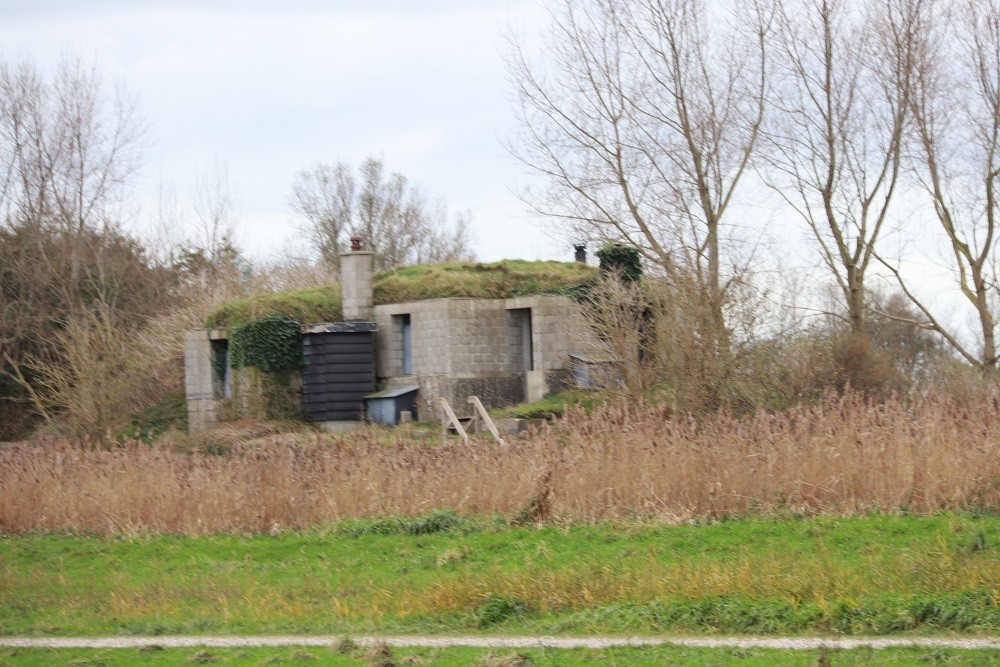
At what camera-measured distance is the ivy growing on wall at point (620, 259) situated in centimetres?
3086

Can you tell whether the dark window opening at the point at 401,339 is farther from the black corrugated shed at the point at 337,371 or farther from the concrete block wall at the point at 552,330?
the concrete block wall at the point at 552,330

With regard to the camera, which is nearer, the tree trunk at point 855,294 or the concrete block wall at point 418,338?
the tree trunk at point 855,294

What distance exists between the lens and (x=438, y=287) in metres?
31.3

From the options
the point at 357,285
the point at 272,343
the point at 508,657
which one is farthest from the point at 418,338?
the point at 508,657

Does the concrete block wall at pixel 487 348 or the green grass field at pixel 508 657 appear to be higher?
the concrete block wall at pixel 487 348

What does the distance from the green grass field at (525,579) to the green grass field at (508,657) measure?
3.14 ft

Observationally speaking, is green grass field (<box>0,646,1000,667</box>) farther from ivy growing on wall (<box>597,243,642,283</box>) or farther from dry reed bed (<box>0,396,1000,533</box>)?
ivy growing on wall (<box>597,243,642,283</box>)

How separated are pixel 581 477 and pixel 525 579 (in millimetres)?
4359

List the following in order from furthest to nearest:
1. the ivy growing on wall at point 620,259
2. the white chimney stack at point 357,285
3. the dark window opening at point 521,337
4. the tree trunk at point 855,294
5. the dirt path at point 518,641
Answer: the white chimney stack at point 357,285
the dark window opening at point 521,337
the ivy growing on wall at point 620,259
the tree trunk at point 855,294
the dirt path at point 518,641

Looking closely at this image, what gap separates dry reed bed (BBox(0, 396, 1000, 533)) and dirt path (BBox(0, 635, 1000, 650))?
5502mm

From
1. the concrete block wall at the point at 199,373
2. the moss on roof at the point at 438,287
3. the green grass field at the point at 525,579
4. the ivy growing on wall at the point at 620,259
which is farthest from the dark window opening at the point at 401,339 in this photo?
the green grass field at the point at 525,579

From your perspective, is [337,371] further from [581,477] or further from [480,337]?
[581,477]

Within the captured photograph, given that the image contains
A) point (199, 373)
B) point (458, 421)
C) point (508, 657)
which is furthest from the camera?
point (199, 373)

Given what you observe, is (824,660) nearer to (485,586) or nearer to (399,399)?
(485,586)
